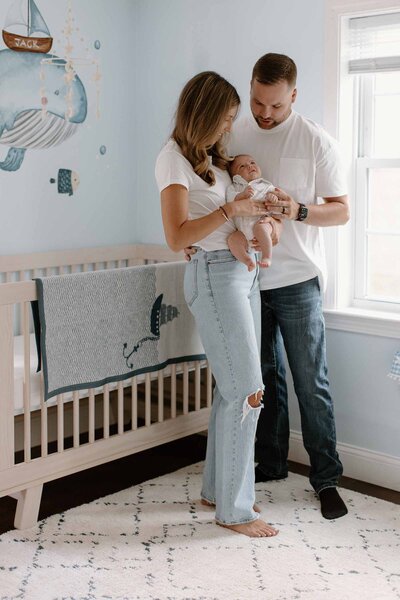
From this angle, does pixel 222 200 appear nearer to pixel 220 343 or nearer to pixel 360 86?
pixel 220 343

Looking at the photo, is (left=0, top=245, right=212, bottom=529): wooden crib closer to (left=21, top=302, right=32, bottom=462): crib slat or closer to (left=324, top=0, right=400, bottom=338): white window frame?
Result: (left=21, top=302, right=32, bottom=462): crib slat

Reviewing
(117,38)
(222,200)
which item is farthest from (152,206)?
(222,200)

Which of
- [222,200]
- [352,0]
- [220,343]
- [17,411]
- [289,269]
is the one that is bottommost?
[17,411]

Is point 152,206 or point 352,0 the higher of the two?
point 352,0

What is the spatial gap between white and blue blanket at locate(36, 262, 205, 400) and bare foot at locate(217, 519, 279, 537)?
0.60m

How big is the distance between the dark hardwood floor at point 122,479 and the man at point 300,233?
275mm

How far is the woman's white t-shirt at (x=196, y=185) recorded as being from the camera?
7.79 feet

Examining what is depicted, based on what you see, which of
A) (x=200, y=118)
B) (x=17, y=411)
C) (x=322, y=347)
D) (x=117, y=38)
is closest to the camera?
(x=200, y=118)

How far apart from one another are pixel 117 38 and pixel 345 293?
1467 mm

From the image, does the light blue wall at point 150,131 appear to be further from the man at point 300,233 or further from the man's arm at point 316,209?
the man's arm at point 316,209

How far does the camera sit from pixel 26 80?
3.16 metres

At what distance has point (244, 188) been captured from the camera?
2467 millimetres

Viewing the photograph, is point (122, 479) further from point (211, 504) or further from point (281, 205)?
point (281, 205)

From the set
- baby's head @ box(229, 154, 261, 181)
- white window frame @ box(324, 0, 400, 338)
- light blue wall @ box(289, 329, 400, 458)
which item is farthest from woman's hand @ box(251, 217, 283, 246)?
light blue wall @ box(289, 329, 400, 458)
